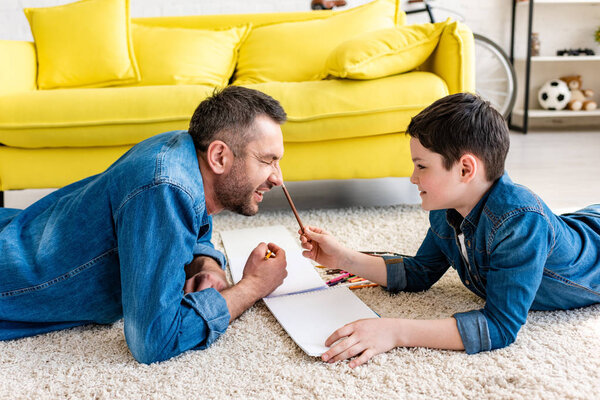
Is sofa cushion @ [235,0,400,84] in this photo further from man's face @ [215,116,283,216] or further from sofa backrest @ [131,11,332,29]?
man's face @ [215,116,283,216]

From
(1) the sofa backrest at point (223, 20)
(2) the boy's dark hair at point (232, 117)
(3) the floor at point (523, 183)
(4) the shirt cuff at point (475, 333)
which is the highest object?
(1) the sofa backrest at point (223, 20)

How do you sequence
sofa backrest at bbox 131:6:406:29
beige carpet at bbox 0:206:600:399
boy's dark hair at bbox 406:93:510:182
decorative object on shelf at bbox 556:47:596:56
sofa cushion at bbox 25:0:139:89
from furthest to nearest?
decorative object on shelf at bbox 556:47:596:56 < sofa backrest at bbox 131:6:406:29 < sofa cushion at bbox 25:0:139:89 < boy's dark hair at bbox 406:93:510:182 < beige carpet at bbox 0:206:600:399

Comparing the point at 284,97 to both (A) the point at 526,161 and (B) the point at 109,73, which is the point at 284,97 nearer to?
(B) the point at 109,73

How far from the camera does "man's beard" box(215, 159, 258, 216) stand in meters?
1.11

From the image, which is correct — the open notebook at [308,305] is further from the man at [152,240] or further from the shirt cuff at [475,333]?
the shirt cuff at [475,333]

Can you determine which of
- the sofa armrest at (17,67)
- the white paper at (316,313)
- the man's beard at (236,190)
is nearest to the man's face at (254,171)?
the man's beard at (236,190)

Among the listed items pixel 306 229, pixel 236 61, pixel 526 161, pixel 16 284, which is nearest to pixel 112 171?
pixel 16 284

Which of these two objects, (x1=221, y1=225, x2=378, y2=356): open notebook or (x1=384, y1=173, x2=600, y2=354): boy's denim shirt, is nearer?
(x1=384, y1=173, x2=600, y2=354): boy's denim shirt

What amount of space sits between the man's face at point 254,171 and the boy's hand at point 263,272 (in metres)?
0.13

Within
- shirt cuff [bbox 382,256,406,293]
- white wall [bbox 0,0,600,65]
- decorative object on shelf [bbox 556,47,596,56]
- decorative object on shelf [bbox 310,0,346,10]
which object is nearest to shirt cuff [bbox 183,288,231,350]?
shirt cuff [bbox 382,256,406,293]

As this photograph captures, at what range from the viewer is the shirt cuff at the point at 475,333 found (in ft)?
3.29

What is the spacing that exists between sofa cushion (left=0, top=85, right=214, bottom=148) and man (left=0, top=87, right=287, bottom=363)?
71cm

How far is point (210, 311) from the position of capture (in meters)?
1.07

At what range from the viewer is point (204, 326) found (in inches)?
41.8
